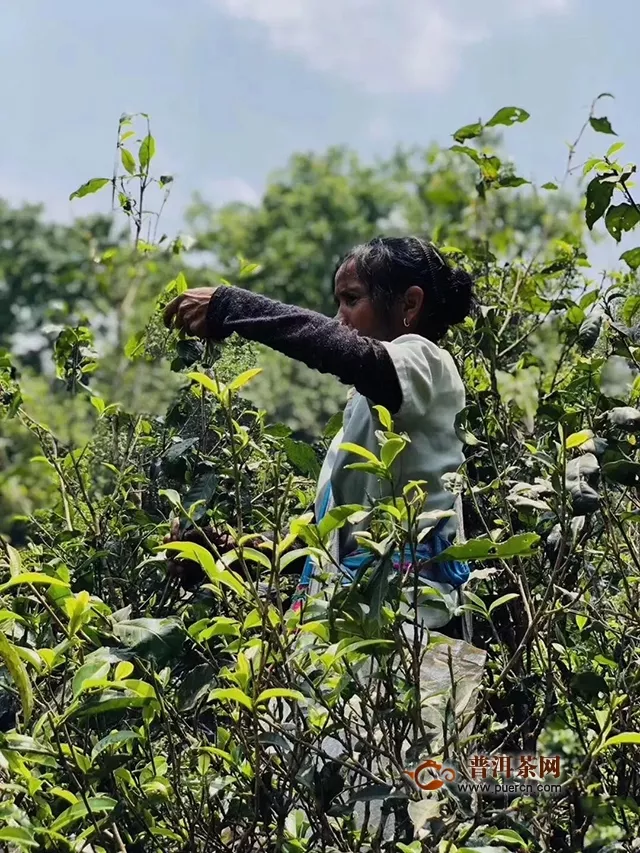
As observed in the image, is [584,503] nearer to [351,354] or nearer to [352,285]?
[351,354]

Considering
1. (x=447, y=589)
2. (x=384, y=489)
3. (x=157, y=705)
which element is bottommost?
(x=157, y=705)

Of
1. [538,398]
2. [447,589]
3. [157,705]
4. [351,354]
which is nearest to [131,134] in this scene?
[351,354]

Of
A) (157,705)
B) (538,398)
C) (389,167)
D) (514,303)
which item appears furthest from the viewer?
(389,167)

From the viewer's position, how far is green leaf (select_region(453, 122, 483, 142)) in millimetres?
2178

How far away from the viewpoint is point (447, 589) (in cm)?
156

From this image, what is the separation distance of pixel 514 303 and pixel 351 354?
1.05 m

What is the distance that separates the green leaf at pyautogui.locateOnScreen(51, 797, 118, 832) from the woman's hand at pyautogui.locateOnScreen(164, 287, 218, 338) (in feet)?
2.47

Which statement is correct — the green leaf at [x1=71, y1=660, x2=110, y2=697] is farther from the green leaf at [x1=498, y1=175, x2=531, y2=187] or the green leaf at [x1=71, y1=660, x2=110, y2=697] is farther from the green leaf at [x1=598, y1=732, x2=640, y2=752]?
the green leaf at [x1=498, y1=175, x2=531, y2=187]

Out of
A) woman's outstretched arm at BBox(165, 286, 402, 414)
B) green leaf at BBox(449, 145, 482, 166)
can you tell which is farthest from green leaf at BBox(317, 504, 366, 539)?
green leaf at BBox(449, 145, 482, 166)

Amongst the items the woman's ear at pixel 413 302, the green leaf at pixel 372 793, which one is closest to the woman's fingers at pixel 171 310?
the woman's ear at pixel 413 302

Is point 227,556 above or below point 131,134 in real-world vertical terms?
below

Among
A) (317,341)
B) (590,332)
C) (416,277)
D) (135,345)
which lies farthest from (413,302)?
(135,345)

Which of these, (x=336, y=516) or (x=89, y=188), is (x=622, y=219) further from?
(x=89, y=188)

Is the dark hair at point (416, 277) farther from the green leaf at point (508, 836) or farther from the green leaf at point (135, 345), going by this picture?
the green leaf at point (508, 836)
